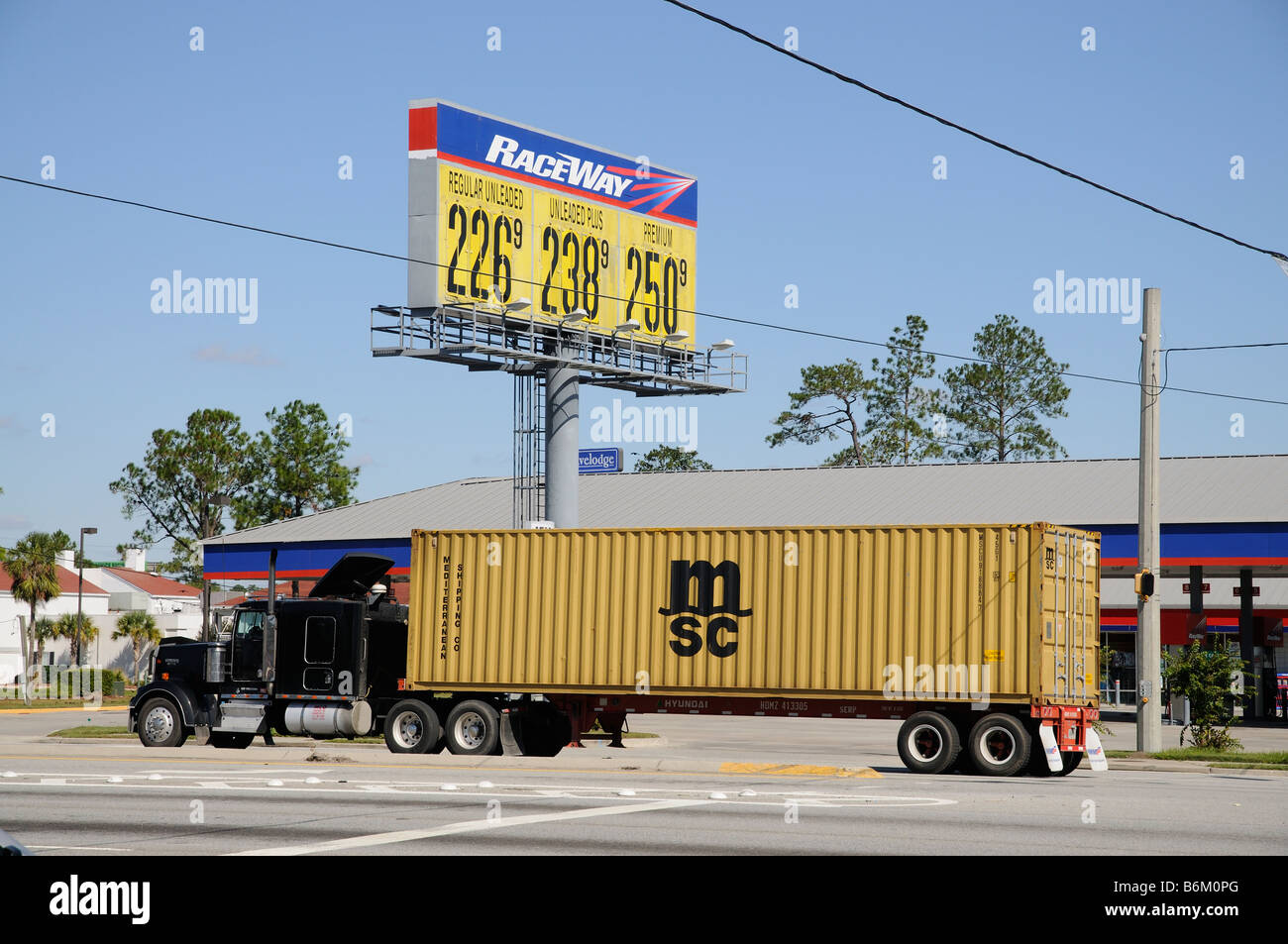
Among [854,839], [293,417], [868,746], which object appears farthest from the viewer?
[293,417]

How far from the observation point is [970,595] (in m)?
19.9

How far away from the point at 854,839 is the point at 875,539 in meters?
8.69

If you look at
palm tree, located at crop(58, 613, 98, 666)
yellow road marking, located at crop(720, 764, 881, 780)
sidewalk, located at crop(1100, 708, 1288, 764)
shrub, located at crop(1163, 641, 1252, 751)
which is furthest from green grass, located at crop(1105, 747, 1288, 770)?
palm tree, located at crop(58, 613, 98, 666)

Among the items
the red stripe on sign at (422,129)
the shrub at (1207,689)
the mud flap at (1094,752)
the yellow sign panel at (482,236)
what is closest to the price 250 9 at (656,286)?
the yellow sign panel at (482,236)

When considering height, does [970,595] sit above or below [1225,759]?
above

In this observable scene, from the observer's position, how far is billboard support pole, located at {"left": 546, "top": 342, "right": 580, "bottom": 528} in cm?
3425

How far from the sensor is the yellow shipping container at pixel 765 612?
19781 millimetres

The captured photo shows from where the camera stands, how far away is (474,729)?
22625mm

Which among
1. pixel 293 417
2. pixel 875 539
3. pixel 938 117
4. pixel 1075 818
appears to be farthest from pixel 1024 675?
pixel 293 417

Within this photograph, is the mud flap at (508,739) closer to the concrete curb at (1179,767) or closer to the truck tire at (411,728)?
the truck tire at (411,728)

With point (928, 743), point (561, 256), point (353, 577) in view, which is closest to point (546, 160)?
point (561, 256)
